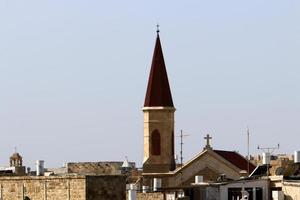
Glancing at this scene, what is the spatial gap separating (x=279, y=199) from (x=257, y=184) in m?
1.87

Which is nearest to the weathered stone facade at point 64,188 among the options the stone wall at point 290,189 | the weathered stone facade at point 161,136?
the stone wall at point 290,189

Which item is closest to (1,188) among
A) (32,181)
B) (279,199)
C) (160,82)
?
(32,181)

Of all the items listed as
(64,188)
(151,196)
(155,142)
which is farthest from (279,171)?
(155,142)

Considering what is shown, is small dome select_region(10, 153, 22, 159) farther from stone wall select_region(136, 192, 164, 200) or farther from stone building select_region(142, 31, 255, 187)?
stone wall select_region(136, 192, 164, 200)

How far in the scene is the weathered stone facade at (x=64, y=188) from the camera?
44.7m

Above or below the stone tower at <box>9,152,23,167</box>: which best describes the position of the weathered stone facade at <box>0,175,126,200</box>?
below

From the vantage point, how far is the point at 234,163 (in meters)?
85.2

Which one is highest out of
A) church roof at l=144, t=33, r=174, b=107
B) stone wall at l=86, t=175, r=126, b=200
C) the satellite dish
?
church roof at l=144, t=33, r=174, b=107

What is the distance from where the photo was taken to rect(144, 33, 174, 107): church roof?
8712 centimetres

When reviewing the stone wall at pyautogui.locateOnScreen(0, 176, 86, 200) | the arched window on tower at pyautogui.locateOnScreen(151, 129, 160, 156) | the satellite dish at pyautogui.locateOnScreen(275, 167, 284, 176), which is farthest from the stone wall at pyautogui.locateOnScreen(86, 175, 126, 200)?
the arched window on tower at pyautogui.locateOnScreen(151, 129, 160, 156)

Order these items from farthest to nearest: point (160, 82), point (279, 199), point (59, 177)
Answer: point (160, 82)
point (279, 199)
point (59, 177)

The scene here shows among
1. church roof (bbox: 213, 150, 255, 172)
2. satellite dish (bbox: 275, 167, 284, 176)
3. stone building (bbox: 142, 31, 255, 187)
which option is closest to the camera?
satellite dish (bbox: 275, 167, 284, 176)

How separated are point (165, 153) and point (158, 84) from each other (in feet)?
15.1

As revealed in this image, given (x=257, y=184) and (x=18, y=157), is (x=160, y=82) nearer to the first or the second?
(x=18, y=157)
